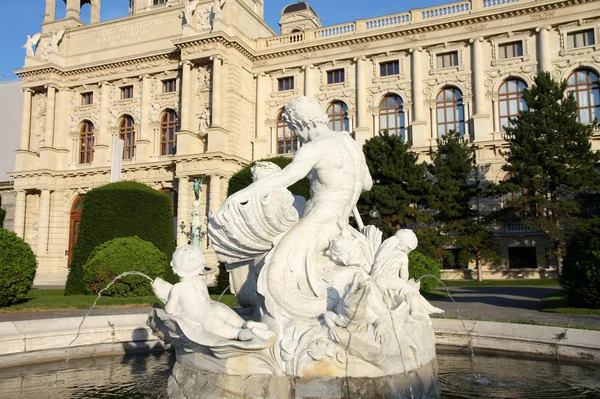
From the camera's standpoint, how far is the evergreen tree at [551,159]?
22.2 meters

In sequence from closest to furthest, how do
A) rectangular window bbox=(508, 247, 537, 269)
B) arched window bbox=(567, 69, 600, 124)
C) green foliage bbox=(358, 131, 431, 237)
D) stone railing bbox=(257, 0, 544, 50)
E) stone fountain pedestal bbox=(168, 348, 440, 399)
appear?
stone fountain pedestal bbox=(168, 348, 440, 399)
green foliage bbox=(358, 131, 431, 237)
rectangular window bbox=(508, 247, 537, 269)
arched window bbox=(567, 69, 600, 124)
stone railing bbox=(257, 0, 544, 50)

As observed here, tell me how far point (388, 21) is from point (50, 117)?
2398 cm

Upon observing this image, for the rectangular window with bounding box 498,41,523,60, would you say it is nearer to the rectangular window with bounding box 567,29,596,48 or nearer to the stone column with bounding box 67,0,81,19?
the rectangular window with bounding box 567,29,596,48

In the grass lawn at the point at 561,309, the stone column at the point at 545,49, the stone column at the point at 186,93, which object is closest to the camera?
the grass lawn at the point at 561,309

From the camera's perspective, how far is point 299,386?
3.65 metres

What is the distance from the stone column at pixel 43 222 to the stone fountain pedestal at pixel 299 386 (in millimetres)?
34641

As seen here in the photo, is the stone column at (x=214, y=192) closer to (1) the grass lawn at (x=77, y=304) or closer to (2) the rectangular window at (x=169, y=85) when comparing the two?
(2) the rectangular window at (x=169, y=85)

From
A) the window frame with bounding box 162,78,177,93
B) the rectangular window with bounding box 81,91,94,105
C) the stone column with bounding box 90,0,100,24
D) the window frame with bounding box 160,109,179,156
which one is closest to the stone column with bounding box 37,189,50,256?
the rectangular window with bounding box 81,91,94,105

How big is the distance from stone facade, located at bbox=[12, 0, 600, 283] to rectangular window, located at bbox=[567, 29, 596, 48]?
10 cm

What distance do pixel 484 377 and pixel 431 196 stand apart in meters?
19.7

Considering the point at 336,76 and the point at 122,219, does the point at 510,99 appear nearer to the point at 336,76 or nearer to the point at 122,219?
the point at 336,76

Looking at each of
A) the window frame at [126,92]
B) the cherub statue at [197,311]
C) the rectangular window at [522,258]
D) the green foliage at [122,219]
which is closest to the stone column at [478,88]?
the rectangular window at [522,258]

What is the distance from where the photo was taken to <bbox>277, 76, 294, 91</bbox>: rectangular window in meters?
33.5

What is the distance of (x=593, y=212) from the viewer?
26.3 m
